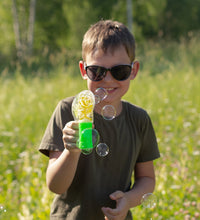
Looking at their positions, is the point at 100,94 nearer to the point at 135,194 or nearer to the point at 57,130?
the point at 57,130

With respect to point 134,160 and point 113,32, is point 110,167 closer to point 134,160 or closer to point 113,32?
point 134,160

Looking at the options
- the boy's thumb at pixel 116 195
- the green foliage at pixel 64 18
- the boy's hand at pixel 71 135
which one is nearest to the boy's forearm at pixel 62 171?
the boy's hand at pixel 71 135

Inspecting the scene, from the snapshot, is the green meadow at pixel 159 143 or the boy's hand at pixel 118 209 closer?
the boy's hand at pixel 118 209

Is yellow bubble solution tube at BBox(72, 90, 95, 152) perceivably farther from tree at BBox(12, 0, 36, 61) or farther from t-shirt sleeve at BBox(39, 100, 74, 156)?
tree at BBox(12, 0, 36, 61)

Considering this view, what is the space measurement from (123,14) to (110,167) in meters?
16.1

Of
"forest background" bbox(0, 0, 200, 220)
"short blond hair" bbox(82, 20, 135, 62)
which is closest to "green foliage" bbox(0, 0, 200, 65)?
"forest background" bbox(0, 0, 200, 220)

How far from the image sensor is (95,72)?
1.39 metres

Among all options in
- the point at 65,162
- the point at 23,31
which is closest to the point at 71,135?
the point at 65,162

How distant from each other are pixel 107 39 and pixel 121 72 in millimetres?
182

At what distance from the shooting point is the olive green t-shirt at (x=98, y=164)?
1.47m

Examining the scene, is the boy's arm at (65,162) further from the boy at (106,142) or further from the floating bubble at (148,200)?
the floating bubble at (148,200)

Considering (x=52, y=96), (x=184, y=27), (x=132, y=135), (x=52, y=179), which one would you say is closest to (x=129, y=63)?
(x=132, y=135)

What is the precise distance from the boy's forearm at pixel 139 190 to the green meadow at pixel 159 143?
24.0 inches

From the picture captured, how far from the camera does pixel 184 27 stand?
23078 millimetres
